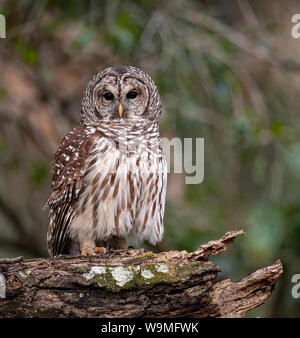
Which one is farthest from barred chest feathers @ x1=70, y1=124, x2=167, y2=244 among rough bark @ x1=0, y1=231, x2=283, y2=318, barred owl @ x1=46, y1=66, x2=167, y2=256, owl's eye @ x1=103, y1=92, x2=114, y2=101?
rough bark @ x1=0, y1=231, x2=283, y2=318

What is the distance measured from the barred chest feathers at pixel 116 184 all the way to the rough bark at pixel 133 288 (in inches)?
32.6

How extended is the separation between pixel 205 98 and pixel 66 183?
2.65 metres

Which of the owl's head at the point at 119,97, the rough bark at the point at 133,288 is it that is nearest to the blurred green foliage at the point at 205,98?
the owl's head at the point at 119,97

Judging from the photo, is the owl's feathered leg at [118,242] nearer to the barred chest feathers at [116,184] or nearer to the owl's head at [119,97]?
the barred chest feathers at [116,184]

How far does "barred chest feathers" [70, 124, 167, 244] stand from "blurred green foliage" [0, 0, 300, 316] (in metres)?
1.20

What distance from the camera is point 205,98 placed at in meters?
6.30

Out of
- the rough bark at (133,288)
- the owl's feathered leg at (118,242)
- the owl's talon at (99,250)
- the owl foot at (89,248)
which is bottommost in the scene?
the rough bark at (133,288)

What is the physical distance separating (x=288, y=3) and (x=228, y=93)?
1531mm

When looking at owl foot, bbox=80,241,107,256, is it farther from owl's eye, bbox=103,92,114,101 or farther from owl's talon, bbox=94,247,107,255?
owl's eye, bbox=103,92,114,101

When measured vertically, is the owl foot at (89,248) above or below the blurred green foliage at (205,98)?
below

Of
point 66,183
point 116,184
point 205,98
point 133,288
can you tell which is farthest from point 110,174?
point 205,98

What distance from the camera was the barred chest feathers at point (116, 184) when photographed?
13.1 feet

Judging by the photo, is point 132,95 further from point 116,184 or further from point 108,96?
point 116,184
